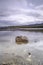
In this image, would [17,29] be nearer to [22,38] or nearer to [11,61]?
[22,38]

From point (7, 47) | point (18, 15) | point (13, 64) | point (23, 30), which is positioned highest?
point (18, 15)

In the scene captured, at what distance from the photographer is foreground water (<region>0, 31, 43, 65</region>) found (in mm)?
989

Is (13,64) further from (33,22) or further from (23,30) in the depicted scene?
(33,22)

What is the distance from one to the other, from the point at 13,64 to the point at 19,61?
0.06 m

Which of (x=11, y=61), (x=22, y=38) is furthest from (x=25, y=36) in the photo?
(x=11, y=61)

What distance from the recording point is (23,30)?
1033 millimetres

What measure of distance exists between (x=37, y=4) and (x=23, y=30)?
28 cm

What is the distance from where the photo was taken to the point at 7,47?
1011 millimetres

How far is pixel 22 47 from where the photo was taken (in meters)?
1.01

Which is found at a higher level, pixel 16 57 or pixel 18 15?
pixel 18 15

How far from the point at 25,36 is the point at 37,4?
326 millimetres

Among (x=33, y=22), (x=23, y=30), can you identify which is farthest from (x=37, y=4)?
(x=23, y=30)

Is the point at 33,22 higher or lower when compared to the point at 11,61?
higher

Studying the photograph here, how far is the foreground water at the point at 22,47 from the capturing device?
989mm
